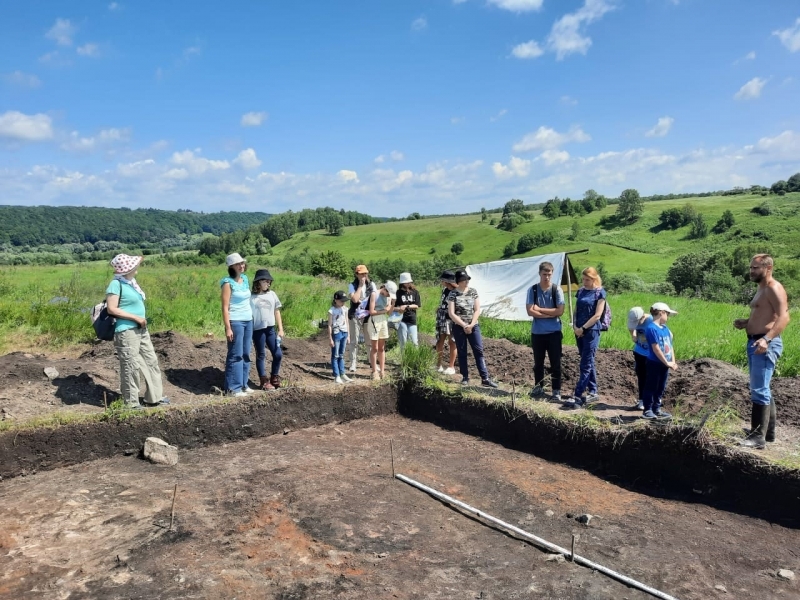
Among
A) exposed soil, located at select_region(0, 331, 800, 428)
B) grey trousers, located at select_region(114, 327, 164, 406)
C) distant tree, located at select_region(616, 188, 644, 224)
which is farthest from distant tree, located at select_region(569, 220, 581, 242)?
grey trousers, located at select_region(114, 327, 164, 406)

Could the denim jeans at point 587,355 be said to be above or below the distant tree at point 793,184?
below

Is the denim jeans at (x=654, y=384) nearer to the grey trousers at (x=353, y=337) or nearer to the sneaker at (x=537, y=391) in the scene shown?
the sneaker at (x=537, y=391)

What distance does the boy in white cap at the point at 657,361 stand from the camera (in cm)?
560

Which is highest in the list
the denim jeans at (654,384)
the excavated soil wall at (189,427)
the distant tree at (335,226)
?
the distant tree at (335,226)

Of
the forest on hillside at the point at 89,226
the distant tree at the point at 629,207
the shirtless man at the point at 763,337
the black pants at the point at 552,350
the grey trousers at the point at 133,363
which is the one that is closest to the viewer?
the shirtless man at the point at 763,337

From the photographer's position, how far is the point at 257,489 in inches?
186

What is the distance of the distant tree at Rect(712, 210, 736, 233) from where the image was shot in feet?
187

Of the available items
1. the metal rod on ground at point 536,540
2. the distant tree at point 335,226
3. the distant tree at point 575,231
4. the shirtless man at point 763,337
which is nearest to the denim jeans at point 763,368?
the shirtless man at point 763,337

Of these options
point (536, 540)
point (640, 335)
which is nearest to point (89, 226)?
point (640, 335)

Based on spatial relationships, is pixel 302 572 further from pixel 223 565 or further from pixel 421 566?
pixel 421 566

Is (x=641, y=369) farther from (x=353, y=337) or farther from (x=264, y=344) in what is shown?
(x=264, y=344)

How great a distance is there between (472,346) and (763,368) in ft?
11.1

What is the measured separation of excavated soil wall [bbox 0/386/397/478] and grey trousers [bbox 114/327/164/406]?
12.5 inches

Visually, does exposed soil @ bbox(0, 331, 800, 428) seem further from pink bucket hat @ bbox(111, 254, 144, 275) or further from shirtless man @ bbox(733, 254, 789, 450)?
pink bucket hat @ bbox(111, 254, 144, 275)
